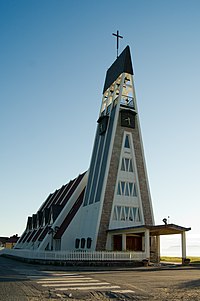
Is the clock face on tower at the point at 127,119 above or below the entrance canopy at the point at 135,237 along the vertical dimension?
above

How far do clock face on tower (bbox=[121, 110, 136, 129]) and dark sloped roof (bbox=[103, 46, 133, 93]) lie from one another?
17.4 feet

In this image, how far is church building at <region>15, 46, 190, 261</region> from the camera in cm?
Answer: 3266

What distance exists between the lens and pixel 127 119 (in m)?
36.9

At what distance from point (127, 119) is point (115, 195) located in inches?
342

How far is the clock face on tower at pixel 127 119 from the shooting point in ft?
120

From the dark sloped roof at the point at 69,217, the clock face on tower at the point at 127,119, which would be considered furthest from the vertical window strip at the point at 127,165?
the dark sloped roof at the point at 69,217

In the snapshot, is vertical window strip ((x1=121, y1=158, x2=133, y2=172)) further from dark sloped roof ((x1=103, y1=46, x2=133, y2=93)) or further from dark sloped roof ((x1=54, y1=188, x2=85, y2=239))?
dark sloped roof ((x1=103, y1=46, x2=133, y2=93))

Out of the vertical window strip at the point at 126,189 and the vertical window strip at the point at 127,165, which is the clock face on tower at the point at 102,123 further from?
the vertical window strip at the point at 126,189

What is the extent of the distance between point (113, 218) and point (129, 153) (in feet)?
24.0

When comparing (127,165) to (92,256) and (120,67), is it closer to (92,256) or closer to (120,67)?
(92,256)

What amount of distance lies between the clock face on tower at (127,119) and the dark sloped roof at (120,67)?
17.4 ft

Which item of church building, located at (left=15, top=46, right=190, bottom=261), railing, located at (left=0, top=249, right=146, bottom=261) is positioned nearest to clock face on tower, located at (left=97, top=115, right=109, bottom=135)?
church building, located at (left=15, top=46, right=190, bottom=261)

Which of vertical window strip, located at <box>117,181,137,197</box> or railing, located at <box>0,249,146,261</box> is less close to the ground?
vertical window strip, located at <box>117,181,137,197</box>

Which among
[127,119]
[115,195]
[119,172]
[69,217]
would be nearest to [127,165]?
[119,172]
